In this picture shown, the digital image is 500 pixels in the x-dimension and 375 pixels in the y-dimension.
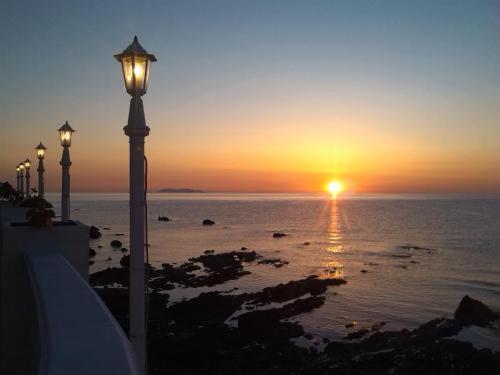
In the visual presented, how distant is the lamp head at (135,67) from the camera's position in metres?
4.52

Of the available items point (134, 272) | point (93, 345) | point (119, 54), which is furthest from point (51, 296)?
point (119, 54)

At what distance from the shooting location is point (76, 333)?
2842 millimetres

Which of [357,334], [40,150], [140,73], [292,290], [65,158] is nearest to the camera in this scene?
[140,73]

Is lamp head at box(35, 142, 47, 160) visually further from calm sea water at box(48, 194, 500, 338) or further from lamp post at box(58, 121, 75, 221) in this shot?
calm sea water at box(48, 194, 500, 338)

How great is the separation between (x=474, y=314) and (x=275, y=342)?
35.1 ft

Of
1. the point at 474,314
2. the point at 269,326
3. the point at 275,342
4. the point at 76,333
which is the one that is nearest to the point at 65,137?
the point at 76,333

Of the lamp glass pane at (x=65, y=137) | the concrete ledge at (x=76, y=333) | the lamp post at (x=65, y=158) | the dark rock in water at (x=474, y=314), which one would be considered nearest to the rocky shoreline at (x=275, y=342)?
the dark rock in water at (x=474, y=314)

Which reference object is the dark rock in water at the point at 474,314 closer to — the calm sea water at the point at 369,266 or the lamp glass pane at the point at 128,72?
the calm sea water at the point at 369,266

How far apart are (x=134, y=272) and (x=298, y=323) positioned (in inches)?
698

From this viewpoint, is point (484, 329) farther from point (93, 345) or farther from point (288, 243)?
point (288, 243)

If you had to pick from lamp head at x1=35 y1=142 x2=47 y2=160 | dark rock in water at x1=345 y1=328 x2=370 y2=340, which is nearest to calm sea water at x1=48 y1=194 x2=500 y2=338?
dark rock in water at x1=345 y1=328 x2=370 y2=340

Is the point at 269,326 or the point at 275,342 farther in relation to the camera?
the point at 269,326

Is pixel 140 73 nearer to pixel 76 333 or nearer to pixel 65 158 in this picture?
pixel 76 333

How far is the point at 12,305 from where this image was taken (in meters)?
5.80
